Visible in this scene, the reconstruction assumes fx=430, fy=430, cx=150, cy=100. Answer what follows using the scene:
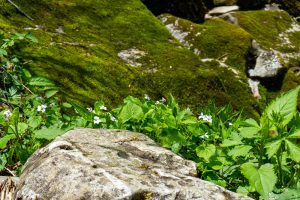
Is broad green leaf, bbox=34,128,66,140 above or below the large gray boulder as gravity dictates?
below

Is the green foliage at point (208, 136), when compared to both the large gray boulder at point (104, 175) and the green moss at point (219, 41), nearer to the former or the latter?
the large gray boulder at point (104, 175)

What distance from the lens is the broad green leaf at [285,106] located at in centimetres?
298

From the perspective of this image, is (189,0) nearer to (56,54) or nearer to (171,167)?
(56,54)

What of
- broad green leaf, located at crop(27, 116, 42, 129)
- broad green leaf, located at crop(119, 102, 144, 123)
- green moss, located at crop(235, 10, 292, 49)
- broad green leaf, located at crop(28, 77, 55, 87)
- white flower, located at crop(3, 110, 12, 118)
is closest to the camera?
broad green leaf, located at crop(27, 116, 42, 129)

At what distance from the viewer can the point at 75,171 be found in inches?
97.7

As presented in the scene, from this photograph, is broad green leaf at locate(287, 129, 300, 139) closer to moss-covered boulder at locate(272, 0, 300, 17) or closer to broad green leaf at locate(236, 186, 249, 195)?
broad green leaf at locate(236, 186, 249, 195)

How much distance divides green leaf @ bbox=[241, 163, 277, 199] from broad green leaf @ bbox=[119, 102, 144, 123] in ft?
4.55

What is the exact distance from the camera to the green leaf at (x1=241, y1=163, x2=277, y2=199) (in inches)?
104

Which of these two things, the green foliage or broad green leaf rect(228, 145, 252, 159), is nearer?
the green foliage

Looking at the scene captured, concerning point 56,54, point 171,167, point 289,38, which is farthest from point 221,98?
point 289,38

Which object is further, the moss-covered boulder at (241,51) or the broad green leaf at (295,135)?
the moss-covered boulder at (241,51)

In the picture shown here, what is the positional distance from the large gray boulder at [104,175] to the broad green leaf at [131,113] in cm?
86

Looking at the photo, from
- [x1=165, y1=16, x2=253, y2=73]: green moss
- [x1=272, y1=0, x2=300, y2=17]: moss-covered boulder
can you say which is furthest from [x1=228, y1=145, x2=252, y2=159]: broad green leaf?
[x1=272, y1=0, x2=300, y2=17]: moss-covered boulder

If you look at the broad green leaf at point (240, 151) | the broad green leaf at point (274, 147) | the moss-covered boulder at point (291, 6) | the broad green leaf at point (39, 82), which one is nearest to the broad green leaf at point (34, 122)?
the broad green leaf at point (39, 82)
